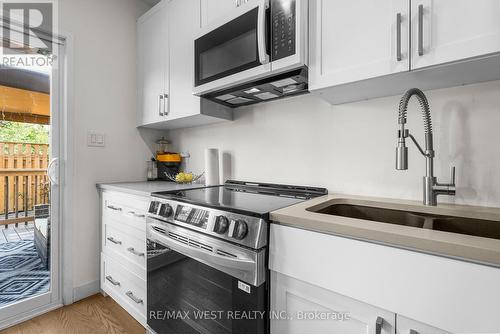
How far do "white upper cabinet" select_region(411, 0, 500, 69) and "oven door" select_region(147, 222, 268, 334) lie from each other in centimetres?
102

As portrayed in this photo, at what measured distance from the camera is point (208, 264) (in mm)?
1103

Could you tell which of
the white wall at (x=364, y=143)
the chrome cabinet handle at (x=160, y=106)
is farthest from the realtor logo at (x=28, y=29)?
the white wall at (x=364, y=143)

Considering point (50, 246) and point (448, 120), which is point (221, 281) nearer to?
point (448, 120)

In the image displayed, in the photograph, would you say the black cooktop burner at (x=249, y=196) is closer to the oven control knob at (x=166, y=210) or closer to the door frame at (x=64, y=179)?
the oven control knob at (x=166, y=210)

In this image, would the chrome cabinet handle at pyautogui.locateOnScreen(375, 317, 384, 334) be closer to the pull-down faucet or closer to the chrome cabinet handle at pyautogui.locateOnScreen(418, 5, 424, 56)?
the pull-down faucet

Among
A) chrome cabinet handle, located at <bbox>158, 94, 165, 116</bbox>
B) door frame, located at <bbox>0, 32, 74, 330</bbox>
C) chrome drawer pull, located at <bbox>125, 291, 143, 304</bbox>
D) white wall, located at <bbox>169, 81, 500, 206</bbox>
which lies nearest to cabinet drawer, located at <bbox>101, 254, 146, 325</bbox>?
chrome drawer pull, located at <bbox>125, 291, 143, 304</bbox>

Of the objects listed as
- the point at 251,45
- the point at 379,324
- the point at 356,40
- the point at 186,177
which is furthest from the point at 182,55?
the point at 379,324

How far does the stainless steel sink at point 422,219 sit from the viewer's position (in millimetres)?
947

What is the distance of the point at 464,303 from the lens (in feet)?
1.96

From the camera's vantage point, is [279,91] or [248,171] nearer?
[279,91]

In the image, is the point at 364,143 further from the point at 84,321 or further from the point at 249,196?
the point at 84,321

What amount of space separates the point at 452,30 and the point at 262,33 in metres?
0.77

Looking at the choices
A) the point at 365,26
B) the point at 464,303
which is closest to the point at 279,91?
the point at 365,26

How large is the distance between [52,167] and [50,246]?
0.62m
